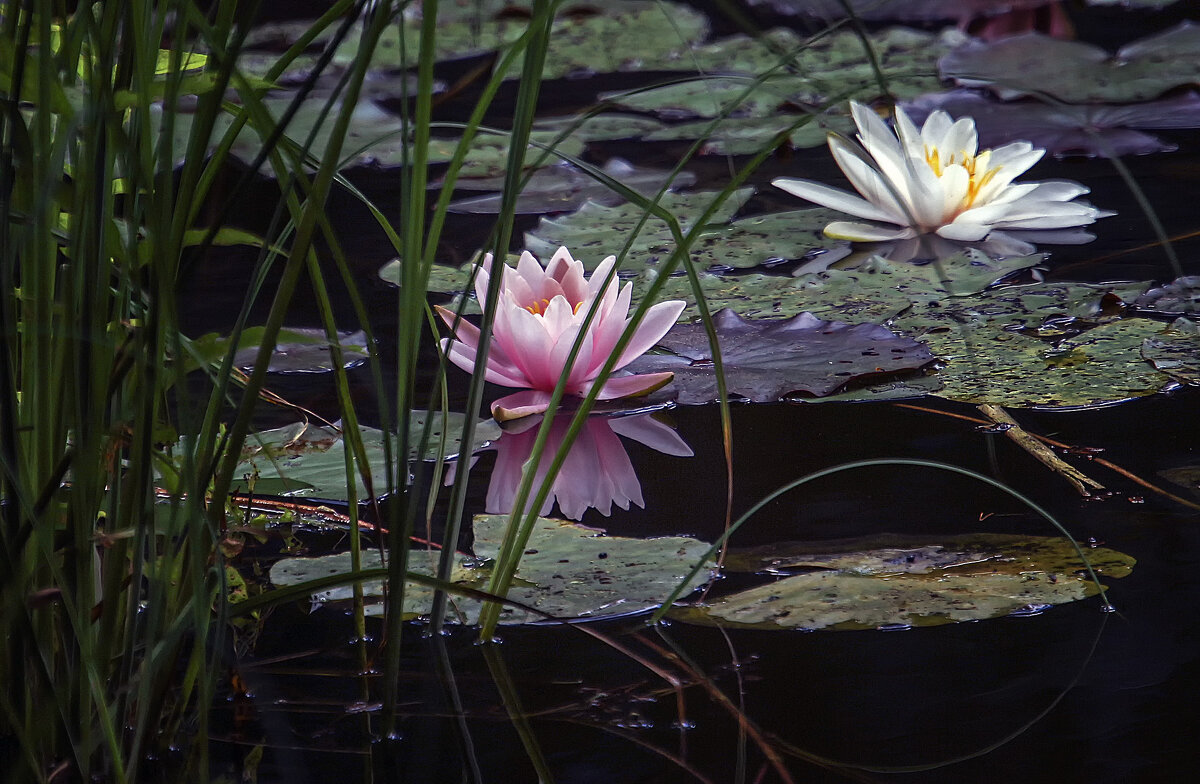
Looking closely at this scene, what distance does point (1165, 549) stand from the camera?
0.93 m

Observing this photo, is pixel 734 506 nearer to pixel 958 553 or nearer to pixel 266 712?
pixel 958 553

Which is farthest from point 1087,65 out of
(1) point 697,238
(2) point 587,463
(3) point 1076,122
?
(2) point 587,463

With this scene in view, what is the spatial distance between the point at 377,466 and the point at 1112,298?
0.95m

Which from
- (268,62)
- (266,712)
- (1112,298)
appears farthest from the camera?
(268,62)

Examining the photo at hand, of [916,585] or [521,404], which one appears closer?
[916,585]

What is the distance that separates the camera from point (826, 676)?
79cm

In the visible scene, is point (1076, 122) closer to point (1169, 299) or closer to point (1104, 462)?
point (1169, 299)

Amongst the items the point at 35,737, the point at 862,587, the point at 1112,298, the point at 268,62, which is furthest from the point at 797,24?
the point at 35,737

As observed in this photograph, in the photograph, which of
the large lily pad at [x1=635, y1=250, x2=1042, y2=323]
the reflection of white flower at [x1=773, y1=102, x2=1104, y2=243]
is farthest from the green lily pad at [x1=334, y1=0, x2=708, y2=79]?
the large lily pad at [x1=635, y1=250, x2=1042, y2=323]

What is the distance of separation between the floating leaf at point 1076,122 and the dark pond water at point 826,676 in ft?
3.63

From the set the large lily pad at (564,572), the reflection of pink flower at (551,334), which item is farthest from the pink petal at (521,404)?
the large lily pad at (564,572)

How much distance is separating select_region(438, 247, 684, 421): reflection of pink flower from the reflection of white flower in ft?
1.79

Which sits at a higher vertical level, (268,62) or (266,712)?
(268,62)

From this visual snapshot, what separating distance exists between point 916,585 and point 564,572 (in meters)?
0.28
